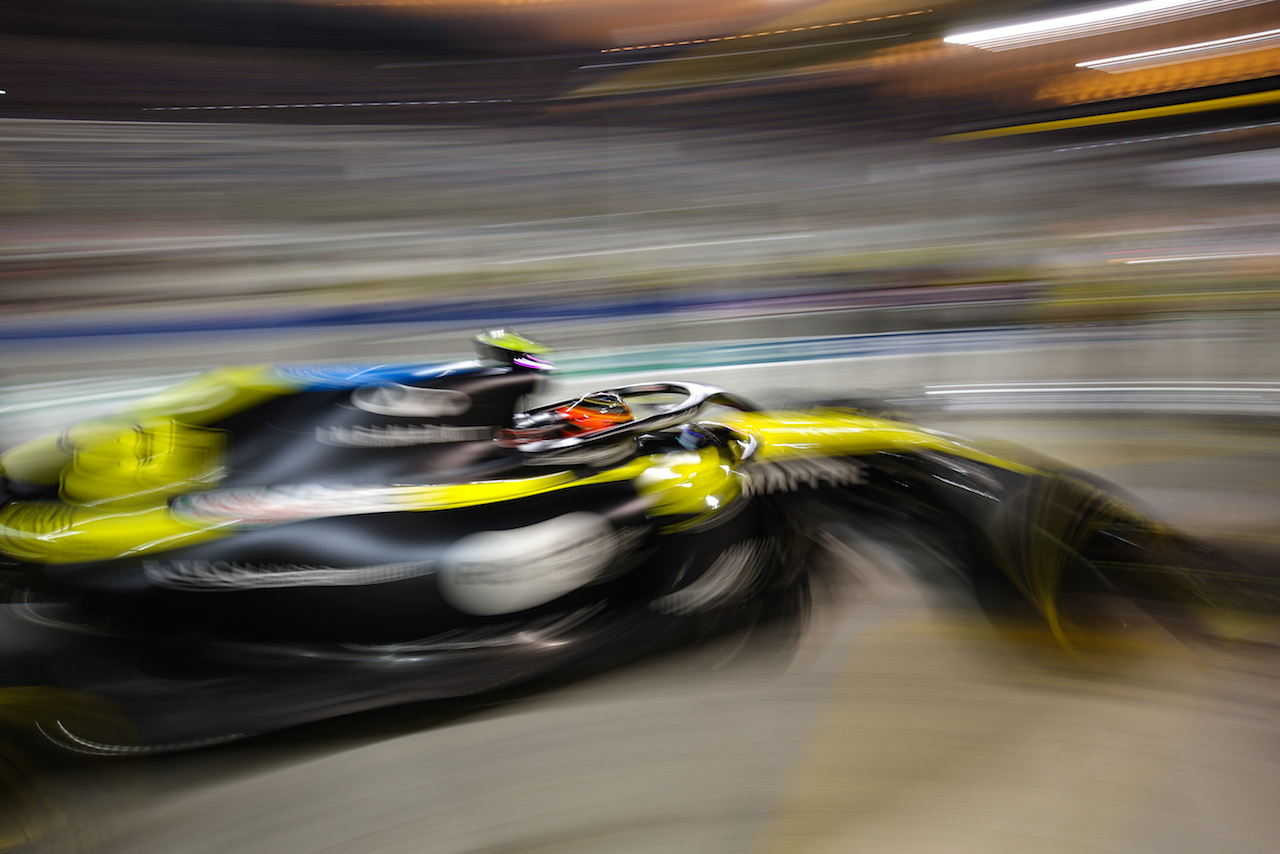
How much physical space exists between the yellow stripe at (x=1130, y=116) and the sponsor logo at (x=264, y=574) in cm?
409

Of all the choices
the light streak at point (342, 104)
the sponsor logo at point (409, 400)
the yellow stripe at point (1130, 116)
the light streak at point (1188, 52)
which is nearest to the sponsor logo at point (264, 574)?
the sponsor logo at point (409, 400)

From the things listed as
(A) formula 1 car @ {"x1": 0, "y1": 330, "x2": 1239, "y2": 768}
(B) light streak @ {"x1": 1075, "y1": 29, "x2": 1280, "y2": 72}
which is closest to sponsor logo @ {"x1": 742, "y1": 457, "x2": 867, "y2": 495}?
(A) formula 1 car @ {"x1": 0, "y1": 330, "x2": 1239, "y2": 768}

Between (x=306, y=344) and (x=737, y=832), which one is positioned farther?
Result: (x=306, y=344)

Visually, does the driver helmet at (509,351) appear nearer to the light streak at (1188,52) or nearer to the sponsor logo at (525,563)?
the sponsor logo at (525,563)

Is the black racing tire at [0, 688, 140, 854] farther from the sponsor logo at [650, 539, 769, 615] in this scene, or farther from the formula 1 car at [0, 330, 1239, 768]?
the sponsor logo at [650, 539, 769, 615]

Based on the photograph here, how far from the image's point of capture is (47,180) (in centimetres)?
255

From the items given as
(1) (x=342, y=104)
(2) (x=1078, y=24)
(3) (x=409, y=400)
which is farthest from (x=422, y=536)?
(2) (x=1078, y=24)

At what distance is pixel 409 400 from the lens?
1.09 metres

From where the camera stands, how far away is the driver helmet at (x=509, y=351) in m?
1.29

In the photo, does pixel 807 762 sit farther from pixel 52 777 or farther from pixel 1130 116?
pixel 1130 116

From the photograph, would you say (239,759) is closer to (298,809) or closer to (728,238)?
(298,809)

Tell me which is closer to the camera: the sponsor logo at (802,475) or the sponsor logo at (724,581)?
the sponsor logo at (724,581)

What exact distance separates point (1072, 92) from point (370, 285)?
405 centimetres

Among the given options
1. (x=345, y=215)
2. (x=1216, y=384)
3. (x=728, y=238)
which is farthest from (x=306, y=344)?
(x=1216, y=384)
